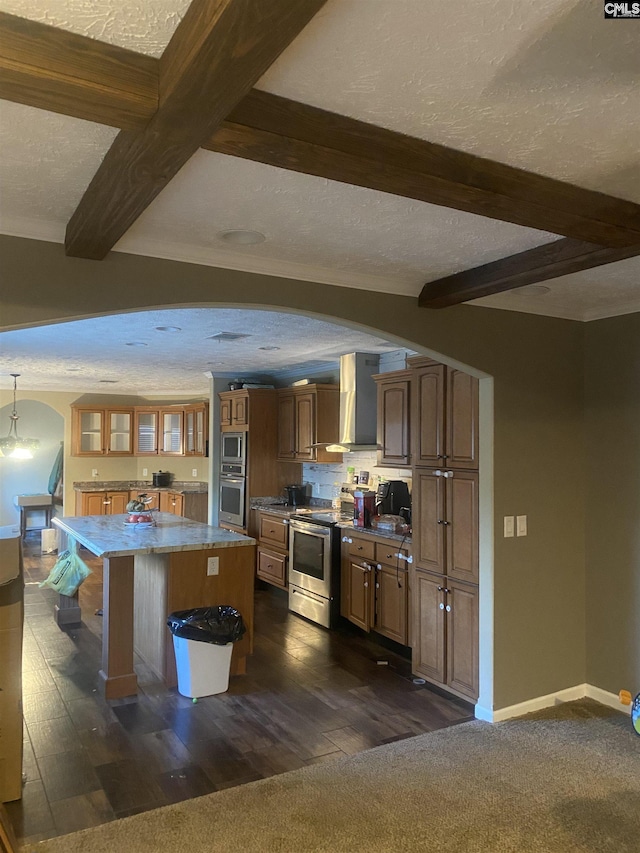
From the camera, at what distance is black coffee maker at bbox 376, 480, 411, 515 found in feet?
16.3

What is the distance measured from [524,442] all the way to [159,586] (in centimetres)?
249

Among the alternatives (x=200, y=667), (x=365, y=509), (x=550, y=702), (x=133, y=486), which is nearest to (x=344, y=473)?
(x=365, y=509)

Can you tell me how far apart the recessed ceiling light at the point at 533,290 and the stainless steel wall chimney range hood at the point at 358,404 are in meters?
2.17

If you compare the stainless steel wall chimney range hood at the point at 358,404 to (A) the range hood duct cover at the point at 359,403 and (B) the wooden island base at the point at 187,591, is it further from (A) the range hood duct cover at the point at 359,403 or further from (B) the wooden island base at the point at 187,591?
(B) the wooden island base at the point at 187,591

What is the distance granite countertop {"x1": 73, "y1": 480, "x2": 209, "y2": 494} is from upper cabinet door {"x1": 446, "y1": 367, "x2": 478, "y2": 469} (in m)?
5.79

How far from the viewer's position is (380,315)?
10.3 feet

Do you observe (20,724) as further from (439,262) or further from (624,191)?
(624,191)

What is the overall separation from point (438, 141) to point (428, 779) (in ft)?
8.93

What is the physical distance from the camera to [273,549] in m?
6.10

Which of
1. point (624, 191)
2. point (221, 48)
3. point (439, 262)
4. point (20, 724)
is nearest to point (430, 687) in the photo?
point (20, 724)

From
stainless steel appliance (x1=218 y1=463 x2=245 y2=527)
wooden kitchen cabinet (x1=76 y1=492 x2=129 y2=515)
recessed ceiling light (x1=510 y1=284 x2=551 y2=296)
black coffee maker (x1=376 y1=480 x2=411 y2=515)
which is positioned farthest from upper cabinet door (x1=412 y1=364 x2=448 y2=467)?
wooden kitchen cabinet (x1=76 y1=492 x2=129 y2=515)

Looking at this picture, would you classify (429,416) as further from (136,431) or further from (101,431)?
(101,431)

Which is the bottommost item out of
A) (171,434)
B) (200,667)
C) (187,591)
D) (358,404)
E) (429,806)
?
(429,806)

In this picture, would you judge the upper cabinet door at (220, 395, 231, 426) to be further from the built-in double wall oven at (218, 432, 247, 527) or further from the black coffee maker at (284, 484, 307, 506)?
the black coffee maker at (284, 484, 307, 506)
